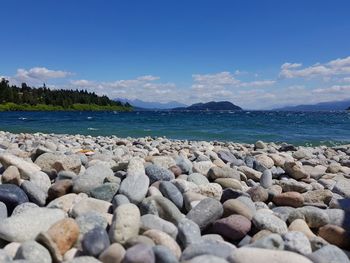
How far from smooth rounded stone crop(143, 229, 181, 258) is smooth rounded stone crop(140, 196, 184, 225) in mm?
489

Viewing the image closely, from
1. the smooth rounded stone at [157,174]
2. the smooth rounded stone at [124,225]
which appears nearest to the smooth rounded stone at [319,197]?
the smooth rounded stone at [157,174]

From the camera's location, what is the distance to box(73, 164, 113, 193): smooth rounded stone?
372 cm

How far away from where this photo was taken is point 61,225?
105 inches

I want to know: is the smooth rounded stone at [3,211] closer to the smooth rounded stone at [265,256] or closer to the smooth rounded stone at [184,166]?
the smooth rounded stone at [265,256]

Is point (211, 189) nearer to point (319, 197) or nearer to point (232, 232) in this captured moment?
point (232, 232)

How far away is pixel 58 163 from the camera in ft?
14.6

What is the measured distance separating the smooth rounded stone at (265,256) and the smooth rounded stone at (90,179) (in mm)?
1868

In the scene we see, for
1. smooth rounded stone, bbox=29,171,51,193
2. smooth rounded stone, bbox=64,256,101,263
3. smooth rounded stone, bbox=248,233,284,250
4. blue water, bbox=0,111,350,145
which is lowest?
blue water, bbox=0,111,350,145

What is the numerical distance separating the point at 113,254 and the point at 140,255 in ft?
0.70

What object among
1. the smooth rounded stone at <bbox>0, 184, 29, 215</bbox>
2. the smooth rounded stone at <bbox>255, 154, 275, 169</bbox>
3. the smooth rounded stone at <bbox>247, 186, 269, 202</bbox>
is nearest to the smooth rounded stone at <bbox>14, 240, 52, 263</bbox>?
the smooth rounded stone at <bbox>0, 184, 29, 215</bbox>

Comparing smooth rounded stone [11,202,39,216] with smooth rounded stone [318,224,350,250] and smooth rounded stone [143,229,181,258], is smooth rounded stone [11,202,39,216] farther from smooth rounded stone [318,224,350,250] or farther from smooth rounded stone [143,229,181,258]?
smooth rounded stone [318,224,350,250]

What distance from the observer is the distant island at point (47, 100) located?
9775 cm

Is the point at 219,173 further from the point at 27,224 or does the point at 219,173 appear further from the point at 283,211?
the point at 27,224

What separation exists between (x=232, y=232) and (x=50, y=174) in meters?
2.34
